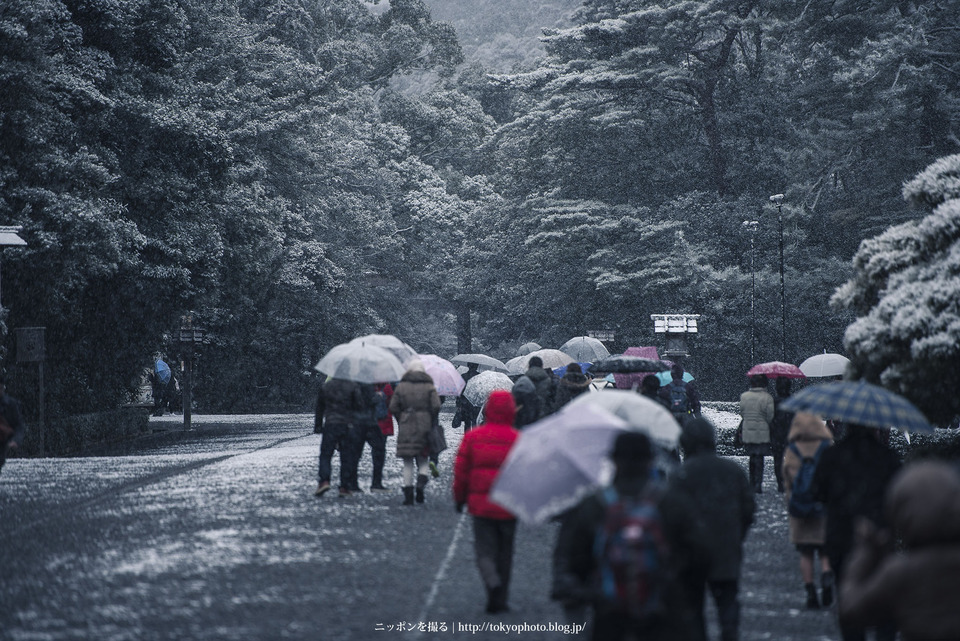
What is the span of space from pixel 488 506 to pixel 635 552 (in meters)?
3.94

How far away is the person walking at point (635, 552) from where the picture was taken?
5.10 meters

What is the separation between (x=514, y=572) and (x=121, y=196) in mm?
23278

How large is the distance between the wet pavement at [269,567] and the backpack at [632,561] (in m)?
3.46

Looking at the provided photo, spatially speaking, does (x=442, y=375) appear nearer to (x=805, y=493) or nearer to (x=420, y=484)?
(x=420, y=484)

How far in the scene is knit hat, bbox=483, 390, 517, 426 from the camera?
9.48m

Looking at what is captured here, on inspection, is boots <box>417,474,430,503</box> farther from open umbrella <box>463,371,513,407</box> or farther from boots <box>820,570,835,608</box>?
boots <box>820,570,835,608</box>

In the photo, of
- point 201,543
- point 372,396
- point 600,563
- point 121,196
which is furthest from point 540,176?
point 600,563

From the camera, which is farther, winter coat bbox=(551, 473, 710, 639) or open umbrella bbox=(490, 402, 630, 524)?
open umbrella bbox=(490, 402, 630, 524)

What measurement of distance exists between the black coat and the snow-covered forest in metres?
6.75

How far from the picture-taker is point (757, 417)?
57.9ft

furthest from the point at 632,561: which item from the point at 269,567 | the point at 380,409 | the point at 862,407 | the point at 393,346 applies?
the point at 393,346

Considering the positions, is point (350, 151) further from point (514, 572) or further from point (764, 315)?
point (514, 572)

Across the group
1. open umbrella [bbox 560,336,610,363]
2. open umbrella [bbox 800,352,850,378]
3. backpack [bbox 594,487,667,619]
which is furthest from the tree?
open umbrella [bbox 560,336,610,363]

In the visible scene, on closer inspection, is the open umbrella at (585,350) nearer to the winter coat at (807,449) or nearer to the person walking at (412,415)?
the person walking at (412,415)
